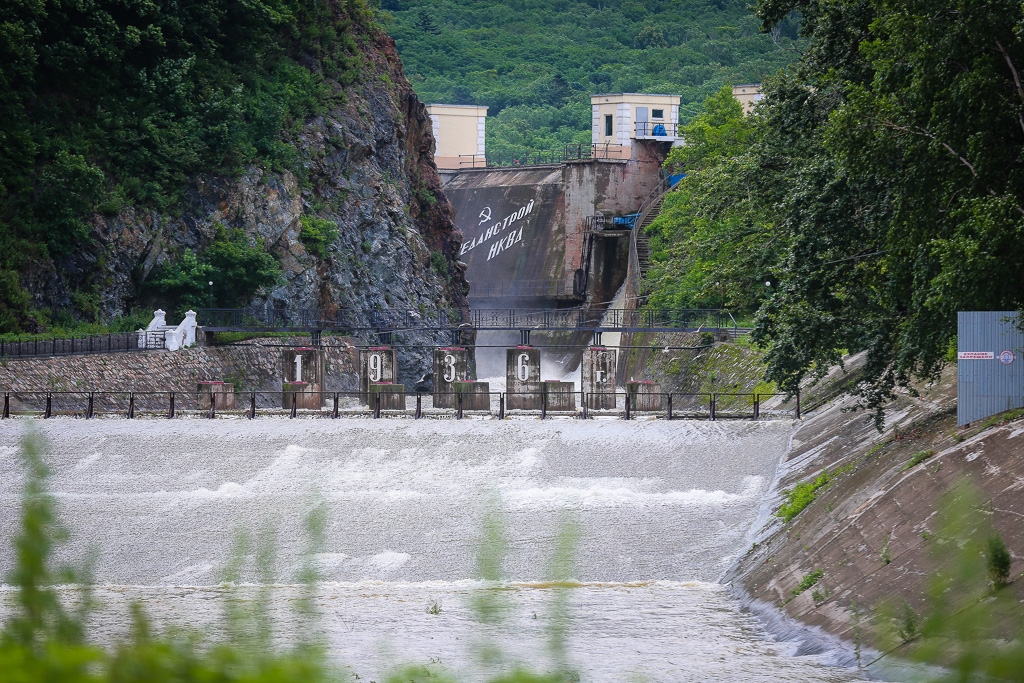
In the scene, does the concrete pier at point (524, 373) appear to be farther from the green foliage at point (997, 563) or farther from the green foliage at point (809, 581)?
the green foliage at point (997, 563)

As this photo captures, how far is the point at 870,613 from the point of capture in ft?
55.3

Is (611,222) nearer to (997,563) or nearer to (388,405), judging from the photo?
(388,405)

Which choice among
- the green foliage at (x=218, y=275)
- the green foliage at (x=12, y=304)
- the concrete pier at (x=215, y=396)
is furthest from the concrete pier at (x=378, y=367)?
the green foliage at (x=12, y=304)

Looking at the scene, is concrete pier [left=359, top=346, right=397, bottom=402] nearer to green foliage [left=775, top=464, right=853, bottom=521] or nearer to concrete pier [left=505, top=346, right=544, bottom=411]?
concrete pier [left=505, top=346, right=544, bottom=411]

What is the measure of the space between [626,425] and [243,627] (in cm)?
3808

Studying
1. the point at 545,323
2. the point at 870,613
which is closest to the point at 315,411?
the point at 870,613

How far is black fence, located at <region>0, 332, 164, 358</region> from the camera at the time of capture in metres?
49.2

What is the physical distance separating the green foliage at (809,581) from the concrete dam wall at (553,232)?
65.9 meters

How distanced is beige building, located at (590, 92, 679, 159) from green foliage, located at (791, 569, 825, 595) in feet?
274

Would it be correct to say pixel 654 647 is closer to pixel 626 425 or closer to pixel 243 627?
pixel 243 627

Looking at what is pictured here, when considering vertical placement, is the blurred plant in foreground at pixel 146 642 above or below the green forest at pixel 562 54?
below

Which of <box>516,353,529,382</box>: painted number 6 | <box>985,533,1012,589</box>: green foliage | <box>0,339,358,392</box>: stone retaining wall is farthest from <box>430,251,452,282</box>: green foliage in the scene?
<box>985,533,1012,589</box>: green foliage

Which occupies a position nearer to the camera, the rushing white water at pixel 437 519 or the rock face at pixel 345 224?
the rushing white water at pixel 437 519

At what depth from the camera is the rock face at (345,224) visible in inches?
2366
